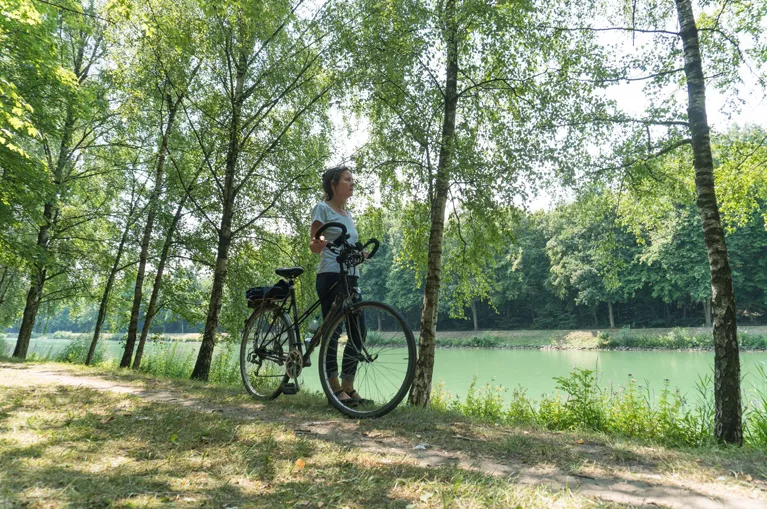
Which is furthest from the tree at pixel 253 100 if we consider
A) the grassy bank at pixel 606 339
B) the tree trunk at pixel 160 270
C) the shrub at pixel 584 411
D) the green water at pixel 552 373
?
the grassy bank at pixel 606 339

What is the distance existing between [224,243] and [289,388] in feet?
13.4

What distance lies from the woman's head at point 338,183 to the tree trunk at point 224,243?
3908mm

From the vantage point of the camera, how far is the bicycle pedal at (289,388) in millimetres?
3953

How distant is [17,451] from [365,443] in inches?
70.1

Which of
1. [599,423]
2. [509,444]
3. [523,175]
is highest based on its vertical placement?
[523,175]

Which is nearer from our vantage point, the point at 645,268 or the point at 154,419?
the point at 154,419

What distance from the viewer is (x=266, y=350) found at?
4363mm

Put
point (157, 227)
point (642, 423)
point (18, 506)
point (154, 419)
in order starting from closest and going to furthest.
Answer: point (18, 506)
point (154, 419)
point (642, 423)
point (157, 227)

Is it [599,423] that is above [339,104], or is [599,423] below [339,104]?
below

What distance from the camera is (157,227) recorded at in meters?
11.6

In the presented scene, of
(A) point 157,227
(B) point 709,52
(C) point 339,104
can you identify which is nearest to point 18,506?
(C) point 339,104

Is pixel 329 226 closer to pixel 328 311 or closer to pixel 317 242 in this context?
pixel 317 242

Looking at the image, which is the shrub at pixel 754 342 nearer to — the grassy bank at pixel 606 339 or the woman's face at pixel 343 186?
the grassy bank at pixel 606 339

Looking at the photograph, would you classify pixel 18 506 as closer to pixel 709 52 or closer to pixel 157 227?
pixel 709 52
